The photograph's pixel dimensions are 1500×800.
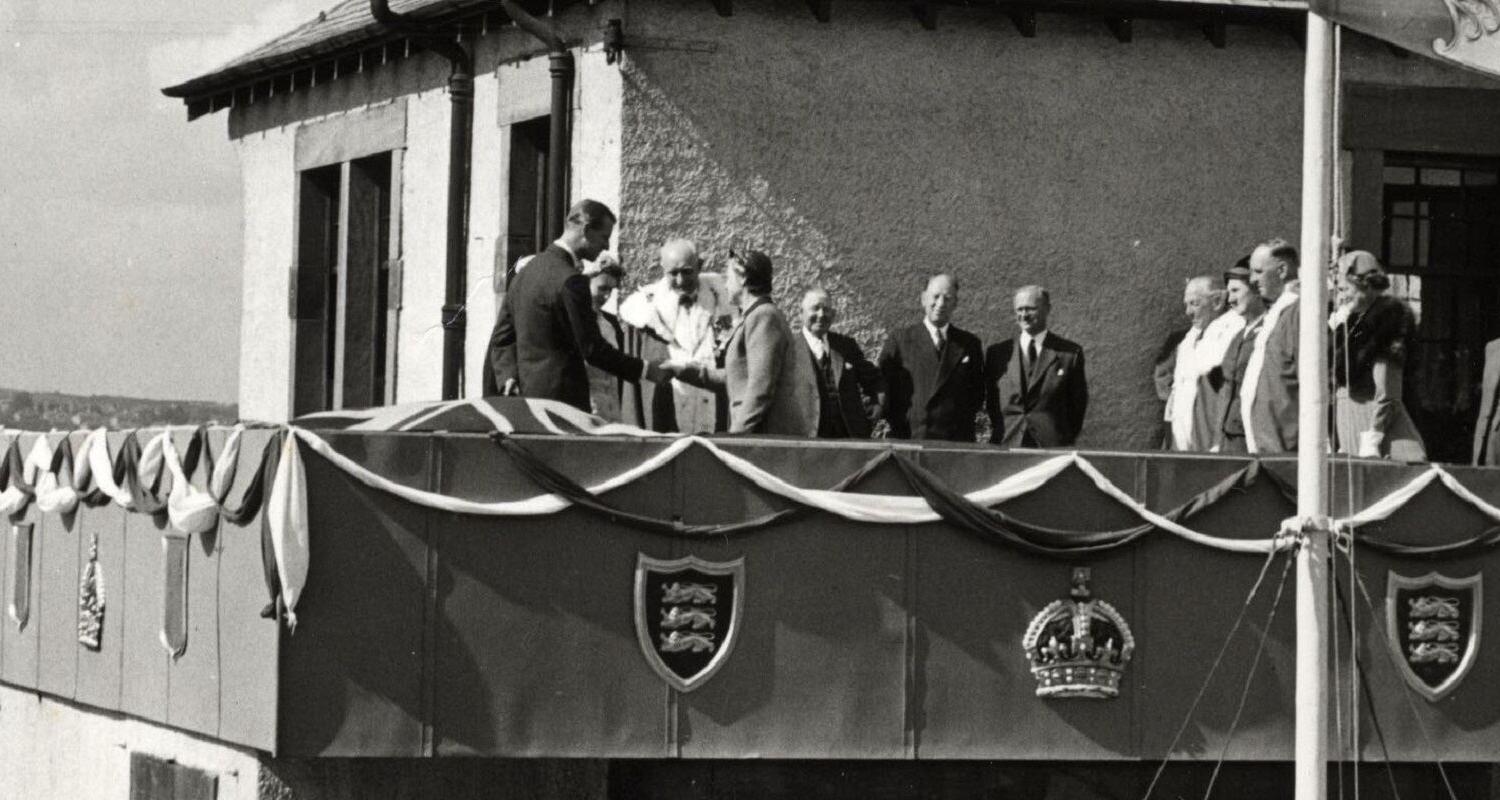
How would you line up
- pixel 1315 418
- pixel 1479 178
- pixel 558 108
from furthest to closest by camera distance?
1. pixel 1479 178
2. pixel 558 108
3. pixel 1315 418

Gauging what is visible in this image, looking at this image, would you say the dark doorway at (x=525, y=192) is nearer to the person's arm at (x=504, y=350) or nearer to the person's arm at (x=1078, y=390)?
the person's arm at (x=504, y=350)

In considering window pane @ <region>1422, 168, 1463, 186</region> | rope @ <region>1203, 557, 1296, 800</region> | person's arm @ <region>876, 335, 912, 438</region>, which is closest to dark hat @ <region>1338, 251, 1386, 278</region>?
rope @ <region>1203, 557, 1296, 800</region>

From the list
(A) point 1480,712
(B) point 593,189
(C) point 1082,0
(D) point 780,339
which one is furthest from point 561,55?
(A) point 1480,712

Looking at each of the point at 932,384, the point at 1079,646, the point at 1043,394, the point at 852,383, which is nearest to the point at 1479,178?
the point at 1043,394

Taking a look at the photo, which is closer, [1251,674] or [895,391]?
[1251,674]

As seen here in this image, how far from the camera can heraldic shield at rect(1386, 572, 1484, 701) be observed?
1389cm

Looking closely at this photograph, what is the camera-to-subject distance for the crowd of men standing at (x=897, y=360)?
13.9 m

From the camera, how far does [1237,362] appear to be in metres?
14.7

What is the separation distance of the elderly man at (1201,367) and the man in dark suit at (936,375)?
1.07 meters

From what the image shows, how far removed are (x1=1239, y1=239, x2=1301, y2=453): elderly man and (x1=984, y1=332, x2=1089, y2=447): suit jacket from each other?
56.8 inches

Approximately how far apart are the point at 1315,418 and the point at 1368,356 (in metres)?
2.13

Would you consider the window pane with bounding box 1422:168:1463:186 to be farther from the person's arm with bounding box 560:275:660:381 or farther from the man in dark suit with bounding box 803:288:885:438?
the person's arm with bounding box 560:275:660:381

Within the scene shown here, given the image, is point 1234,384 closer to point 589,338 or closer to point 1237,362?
point 1237,362

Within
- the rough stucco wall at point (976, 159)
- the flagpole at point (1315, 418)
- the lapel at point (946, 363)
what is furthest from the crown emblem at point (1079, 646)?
the rough stucco wall at point (976, 159)
